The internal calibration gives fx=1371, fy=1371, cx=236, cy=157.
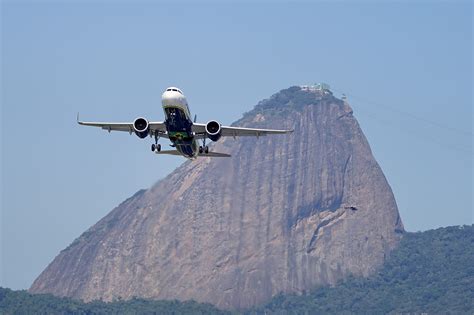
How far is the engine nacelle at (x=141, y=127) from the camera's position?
124 meters

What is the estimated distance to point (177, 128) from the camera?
411 ft

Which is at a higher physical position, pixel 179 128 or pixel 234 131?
pixel 234 131

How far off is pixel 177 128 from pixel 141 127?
330 cm

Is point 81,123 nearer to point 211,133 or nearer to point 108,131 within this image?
point 108,131

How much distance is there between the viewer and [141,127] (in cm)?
12456

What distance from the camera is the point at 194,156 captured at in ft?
444

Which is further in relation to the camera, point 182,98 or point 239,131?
point 239,131

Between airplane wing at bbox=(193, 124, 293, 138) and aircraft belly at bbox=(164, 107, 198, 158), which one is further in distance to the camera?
airplane wing at bbox=(193, 124, 293, 138)

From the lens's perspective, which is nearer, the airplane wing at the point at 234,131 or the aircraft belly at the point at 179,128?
the aircraft belly at the point at 179,128

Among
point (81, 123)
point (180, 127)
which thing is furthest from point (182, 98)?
point (81, 123)

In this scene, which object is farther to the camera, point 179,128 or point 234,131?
point 234,131

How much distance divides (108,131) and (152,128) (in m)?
6.53

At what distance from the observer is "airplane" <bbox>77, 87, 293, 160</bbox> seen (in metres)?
122

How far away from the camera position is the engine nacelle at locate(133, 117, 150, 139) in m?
124
